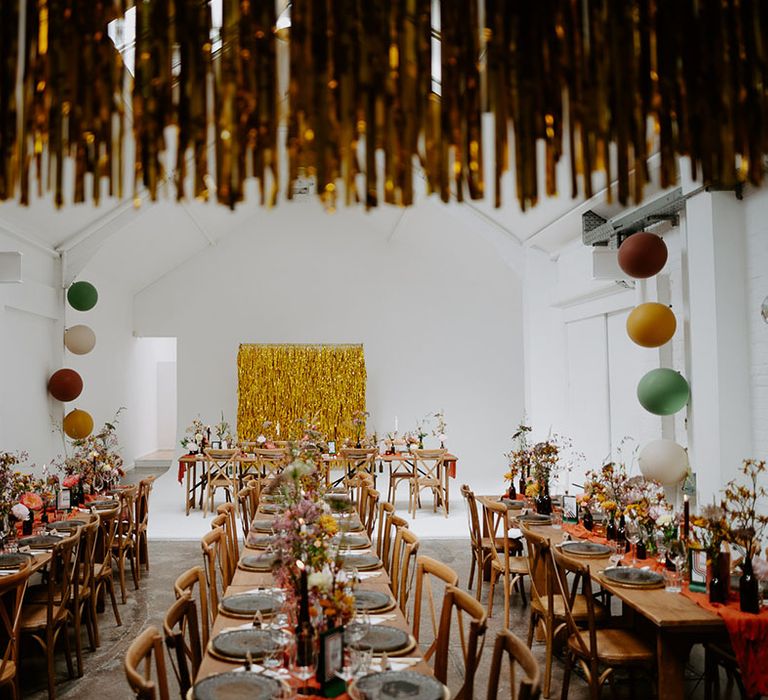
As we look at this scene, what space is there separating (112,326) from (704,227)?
10169mm

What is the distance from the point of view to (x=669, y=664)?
334 centimetres

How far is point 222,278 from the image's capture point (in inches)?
539

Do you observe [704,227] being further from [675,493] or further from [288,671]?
[288,671]

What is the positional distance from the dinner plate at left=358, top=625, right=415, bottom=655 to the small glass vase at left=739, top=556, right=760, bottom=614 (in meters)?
1.64

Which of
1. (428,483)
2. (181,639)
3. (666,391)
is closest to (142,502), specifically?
(428,483)

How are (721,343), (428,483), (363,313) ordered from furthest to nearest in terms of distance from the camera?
(363,313) < (428,483) < (721,343)

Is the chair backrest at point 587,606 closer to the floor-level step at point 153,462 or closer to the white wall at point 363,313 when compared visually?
the white wall at point 363,313

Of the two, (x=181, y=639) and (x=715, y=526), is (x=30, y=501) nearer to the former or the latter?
(x=181, y=639)

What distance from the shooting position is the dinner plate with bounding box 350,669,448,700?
7.93ft

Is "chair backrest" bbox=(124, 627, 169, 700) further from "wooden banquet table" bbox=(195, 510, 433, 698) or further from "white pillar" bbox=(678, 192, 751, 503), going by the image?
"white pillar" bbox=(678, 192, 751, 503)

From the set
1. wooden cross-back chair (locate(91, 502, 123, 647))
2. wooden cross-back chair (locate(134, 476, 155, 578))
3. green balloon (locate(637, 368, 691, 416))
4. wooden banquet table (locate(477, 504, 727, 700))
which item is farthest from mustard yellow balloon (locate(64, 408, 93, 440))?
wooden banquet table (locate(477, 504, 727, 700))

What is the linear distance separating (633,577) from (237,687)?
7.75 ft

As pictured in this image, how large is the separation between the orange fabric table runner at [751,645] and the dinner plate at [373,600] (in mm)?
1512

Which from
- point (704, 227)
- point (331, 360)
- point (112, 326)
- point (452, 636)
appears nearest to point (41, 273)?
point (112, 326)
